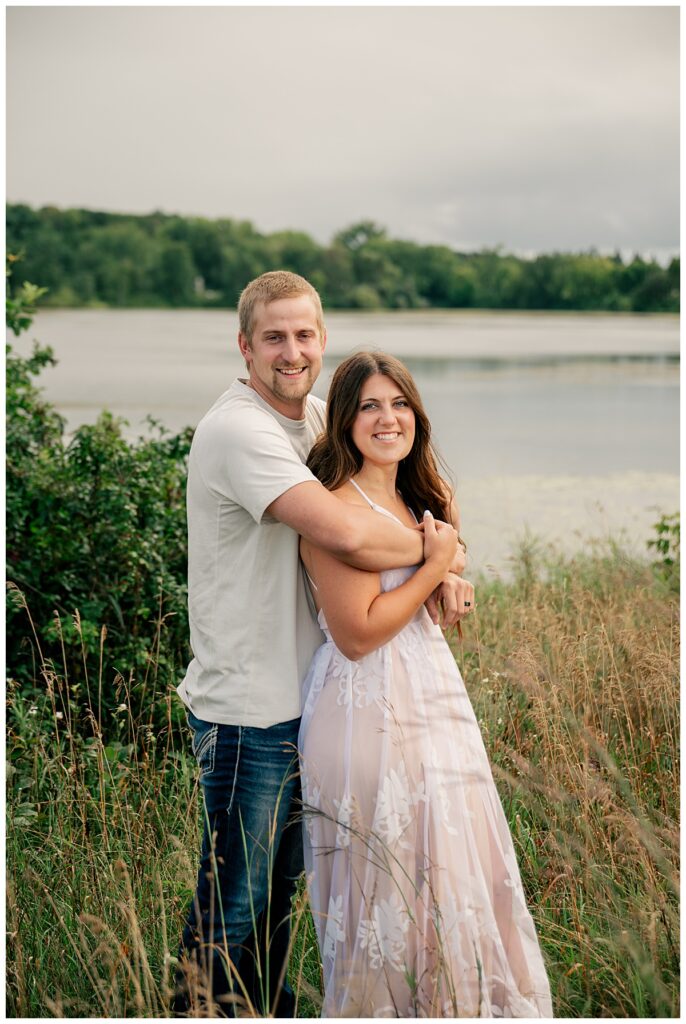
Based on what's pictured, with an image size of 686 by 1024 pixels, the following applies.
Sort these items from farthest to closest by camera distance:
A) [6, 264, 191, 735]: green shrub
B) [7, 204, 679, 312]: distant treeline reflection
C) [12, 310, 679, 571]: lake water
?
[7, 204, 679, 312]: distant treeline reflection, [12, 310, 679, 571]: lake water, [6, 264, 191, 735]: green shrub

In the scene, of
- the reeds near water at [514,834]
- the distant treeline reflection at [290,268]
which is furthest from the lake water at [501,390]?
the reeds near water at [514,834]

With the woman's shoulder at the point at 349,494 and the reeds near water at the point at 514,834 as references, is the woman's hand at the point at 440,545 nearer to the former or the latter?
the woman's shoulder at the point at 349,494

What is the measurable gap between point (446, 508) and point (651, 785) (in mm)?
1449

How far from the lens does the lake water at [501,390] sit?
926 centimetres

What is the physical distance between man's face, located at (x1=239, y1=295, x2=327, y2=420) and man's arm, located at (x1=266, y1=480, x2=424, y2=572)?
325 mm

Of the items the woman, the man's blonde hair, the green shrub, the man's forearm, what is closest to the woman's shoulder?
the woman

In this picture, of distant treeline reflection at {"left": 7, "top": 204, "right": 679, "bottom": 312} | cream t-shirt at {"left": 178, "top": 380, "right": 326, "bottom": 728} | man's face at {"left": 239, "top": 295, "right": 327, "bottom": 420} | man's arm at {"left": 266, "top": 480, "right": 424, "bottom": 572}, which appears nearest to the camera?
man's arm at {"left": 266, "top": 480, "right": 424, "bottom": 572}

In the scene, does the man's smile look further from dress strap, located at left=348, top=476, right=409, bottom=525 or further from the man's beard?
dress strap, located at left=348, top=476, right=409, bottom=525

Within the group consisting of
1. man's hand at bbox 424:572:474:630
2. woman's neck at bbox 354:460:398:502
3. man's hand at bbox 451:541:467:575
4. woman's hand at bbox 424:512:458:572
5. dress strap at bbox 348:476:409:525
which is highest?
woman's neck at bbox 354:460:398:502

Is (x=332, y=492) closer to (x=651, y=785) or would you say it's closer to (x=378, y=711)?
(x=378, y=711)

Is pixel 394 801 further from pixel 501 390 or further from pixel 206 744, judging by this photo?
pixel 501 390

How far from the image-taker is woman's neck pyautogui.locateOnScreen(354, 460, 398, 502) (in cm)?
255

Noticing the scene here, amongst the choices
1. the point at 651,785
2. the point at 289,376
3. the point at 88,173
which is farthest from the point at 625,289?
the point at 289,376

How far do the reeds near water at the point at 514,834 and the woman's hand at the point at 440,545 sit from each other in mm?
454
